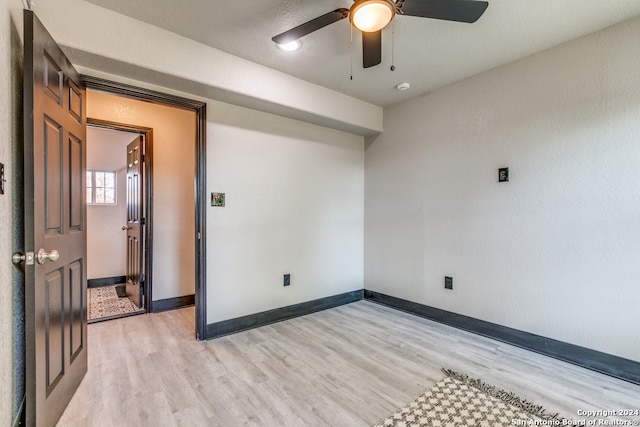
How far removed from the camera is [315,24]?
1.75 meters

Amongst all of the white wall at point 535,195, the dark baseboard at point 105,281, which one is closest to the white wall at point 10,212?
the white wall at point 535,195

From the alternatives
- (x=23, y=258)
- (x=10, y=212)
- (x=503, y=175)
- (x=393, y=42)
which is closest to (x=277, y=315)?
(x=23, y=258)

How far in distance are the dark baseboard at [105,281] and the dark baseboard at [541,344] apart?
4411mm

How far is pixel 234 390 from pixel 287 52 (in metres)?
2.67

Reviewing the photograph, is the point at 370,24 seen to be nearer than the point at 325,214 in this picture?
Yes

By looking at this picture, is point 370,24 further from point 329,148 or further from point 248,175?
point 329,148

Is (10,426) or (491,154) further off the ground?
(491,154)

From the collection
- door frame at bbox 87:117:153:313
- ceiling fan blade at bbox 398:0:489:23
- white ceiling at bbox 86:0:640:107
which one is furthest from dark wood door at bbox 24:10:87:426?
ceiling fan blade at bbox 398:0:489:23

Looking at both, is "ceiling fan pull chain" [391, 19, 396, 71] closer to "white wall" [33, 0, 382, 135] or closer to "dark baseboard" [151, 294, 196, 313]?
"white wall" [33, 0, 382, 135]

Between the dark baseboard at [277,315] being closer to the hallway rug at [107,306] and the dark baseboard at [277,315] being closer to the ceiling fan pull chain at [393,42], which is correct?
the hallway rug at [107,306]

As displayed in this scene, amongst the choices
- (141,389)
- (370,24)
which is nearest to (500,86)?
(370,24)

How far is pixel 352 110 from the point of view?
11.7 ft

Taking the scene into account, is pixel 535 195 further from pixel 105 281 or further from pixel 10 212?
pixel 105 281

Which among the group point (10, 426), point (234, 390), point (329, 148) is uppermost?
point (329, 148)
